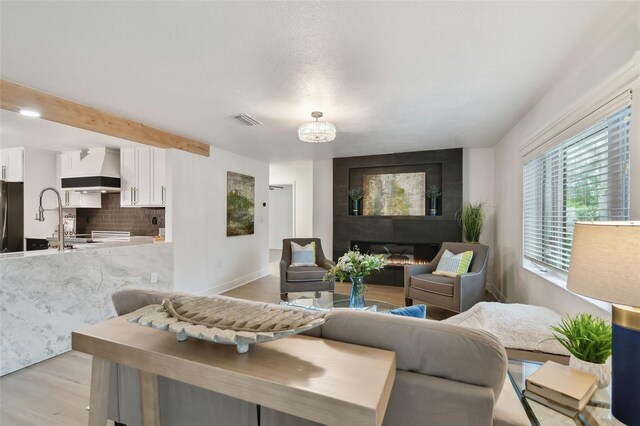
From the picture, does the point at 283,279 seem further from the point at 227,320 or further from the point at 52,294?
the point at 227,320

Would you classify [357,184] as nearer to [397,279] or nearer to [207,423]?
[397,279]

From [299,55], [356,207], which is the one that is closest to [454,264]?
[356,207]

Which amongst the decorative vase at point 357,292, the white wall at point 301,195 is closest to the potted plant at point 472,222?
the decorative vase at point 357,292

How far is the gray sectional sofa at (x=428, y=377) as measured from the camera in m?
0.96

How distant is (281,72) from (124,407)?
2.27 meters

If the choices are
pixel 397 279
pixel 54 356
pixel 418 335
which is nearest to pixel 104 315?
pixel 54 356

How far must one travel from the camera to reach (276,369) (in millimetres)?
915

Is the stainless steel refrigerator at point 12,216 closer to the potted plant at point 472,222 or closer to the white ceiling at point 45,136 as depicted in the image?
the white ceiling at point 45,136

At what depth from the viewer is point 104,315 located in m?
2.96

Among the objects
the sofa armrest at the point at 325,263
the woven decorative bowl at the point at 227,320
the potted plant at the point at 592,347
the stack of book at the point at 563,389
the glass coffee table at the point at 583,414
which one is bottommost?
the sofa armrest at the point at 325,263

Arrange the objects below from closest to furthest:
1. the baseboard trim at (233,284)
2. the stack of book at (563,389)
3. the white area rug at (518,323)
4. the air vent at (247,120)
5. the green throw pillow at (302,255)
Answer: the stack of book at (563,389) < the white area rug at (518,323) < the air vent at (247,120) < the green throw pillow at (302,255) < the baseboard trim at (233,284)

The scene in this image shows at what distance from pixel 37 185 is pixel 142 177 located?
6.52ft

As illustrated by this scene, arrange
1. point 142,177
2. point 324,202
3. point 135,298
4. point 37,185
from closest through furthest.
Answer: point 135,298 < point 142,177 < point 37,185 < point 324,202

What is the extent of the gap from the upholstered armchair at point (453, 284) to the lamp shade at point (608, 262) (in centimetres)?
225
